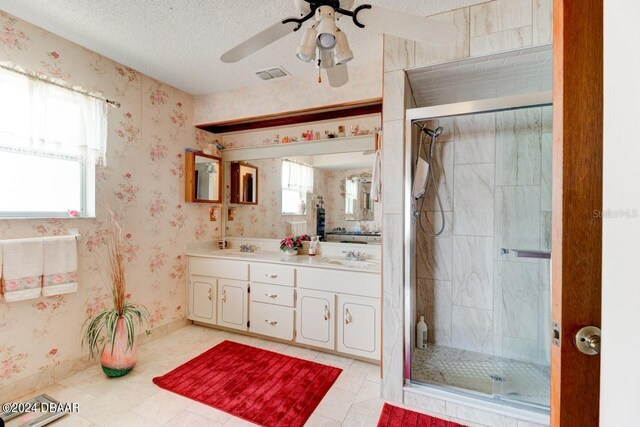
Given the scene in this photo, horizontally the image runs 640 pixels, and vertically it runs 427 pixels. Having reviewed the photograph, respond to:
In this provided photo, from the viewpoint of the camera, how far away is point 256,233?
329cm

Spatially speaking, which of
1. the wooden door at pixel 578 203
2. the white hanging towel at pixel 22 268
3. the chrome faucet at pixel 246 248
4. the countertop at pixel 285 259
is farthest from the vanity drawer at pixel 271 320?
the wooden door at pixel 578 203

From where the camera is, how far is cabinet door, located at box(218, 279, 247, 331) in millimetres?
2771

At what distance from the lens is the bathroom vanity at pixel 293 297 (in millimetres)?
2289

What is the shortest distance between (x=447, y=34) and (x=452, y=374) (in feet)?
6.95

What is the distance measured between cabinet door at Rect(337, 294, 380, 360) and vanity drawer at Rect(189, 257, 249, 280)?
3.39 ft

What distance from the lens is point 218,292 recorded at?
9.53ft

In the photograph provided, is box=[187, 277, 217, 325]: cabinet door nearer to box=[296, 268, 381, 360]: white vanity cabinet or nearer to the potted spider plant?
the potted spider plant

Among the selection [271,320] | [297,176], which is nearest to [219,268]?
[271,320]

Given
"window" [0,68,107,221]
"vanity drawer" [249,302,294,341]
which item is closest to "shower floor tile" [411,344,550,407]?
"vanity drawer" [249,302,294,341]

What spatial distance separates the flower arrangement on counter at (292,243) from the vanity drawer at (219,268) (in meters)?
0.41

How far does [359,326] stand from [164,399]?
147cm

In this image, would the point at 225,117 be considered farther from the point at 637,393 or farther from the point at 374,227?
the point at 637,393

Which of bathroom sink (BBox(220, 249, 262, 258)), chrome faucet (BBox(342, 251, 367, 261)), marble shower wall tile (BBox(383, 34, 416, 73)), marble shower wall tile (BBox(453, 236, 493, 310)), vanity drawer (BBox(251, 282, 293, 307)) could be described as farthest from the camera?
bathroom sink (BBox(220, 249, 262, 258))

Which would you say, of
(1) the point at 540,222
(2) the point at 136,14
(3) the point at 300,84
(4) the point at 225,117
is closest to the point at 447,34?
(1) the point at 540,222
